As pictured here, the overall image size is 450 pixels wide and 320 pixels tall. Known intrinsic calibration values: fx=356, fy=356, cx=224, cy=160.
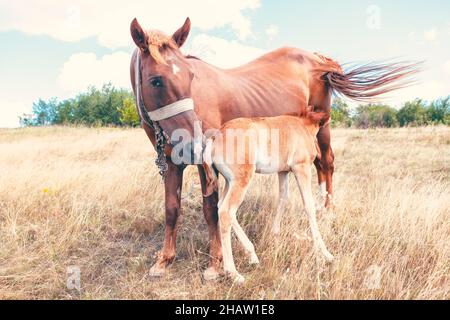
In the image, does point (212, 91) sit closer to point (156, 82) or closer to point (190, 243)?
point (156, 82)

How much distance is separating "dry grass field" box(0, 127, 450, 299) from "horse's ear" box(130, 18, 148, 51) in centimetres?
205

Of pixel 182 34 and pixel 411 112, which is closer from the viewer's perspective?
pixel 182 34

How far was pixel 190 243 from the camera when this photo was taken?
4.20 meters

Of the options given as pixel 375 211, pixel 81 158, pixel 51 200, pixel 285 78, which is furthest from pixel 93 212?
pixel 81 158

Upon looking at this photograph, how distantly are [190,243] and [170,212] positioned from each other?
2.13ft

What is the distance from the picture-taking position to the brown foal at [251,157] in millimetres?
3266

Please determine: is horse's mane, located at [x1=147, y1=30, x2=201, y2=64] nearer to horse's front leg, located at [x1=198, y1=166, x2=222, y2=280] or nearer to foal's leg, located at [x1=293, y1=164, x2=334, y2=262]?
horse's front leg, located at [x1=198, y1=166, x2=222, y2=280]

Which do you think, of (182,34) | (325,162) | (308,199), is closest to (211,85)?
(182,34)

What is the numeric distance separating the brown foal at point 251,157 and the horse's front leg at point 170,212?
501 millimetres

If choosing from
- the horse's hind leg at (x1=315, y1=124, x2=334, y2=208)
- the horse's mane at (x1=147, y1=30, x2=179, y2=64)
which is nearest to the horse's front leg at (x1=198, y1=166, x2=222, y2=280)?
the horse's mane at (x1=147, y1=30, x2=179, y2=64)

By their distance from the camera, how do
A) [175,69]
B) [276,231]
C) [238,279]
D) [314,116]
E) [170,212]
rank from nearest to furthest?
[175,69] → [238,279] → [170,212] → [314,116] → [276,231]

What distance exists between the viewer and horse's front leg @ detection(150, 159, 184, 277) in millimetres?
3635

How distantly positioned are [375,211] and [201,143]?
9.24 feet

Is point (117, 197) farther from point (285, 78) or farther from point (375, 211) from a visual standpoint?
point (375, 211)
